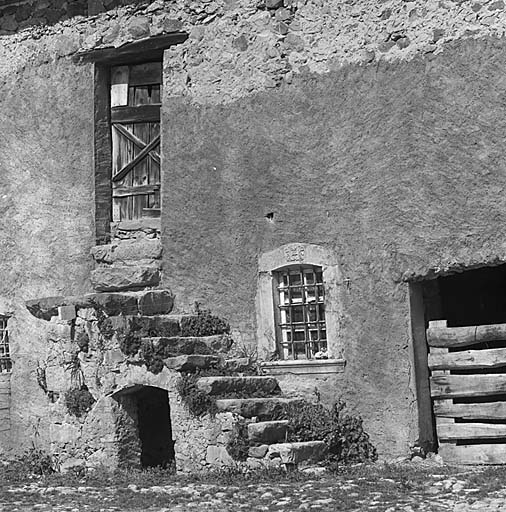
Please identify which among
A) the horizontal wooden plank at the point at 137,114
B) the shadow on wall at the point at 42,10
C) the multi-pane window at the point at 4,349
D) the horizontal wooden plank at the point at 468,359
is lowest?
the horizontal wooden plank at the point at 468,359

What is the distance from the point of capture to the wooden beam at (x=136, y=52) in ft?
44.7

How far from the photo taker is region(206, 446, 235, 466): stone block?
427 inches

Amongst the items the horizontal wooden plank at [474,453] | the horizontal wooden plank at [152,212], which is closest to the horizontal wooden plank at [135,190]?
the horizontal wooden plank at [152,212]

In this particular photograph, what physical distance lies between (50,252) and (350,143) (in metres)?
4.46

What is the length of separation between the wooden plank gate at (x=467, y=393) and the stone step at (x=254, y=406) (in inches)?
69.1

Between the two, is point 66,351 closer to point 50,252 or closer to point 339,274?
point 50,252

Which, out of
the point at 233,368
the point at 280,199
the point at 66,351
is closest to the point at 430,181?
the point at 280,199

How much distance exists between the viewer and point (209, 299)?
43.0 ft

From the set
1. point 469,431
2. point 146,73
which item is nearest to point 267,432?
point 469,431

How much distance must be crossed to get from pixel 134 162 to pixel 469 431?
5699 millimetres

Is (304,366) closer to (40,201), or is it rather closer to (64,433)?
(64,433)

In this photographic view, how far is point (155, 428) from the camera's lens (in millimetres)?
13109

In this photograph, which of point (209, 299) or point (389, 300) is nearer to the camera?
point (389, 300)

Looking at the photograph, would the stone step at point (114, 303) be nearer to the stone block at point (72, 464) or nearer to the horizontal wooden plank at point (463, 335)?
the stone block at point (72, 464)
